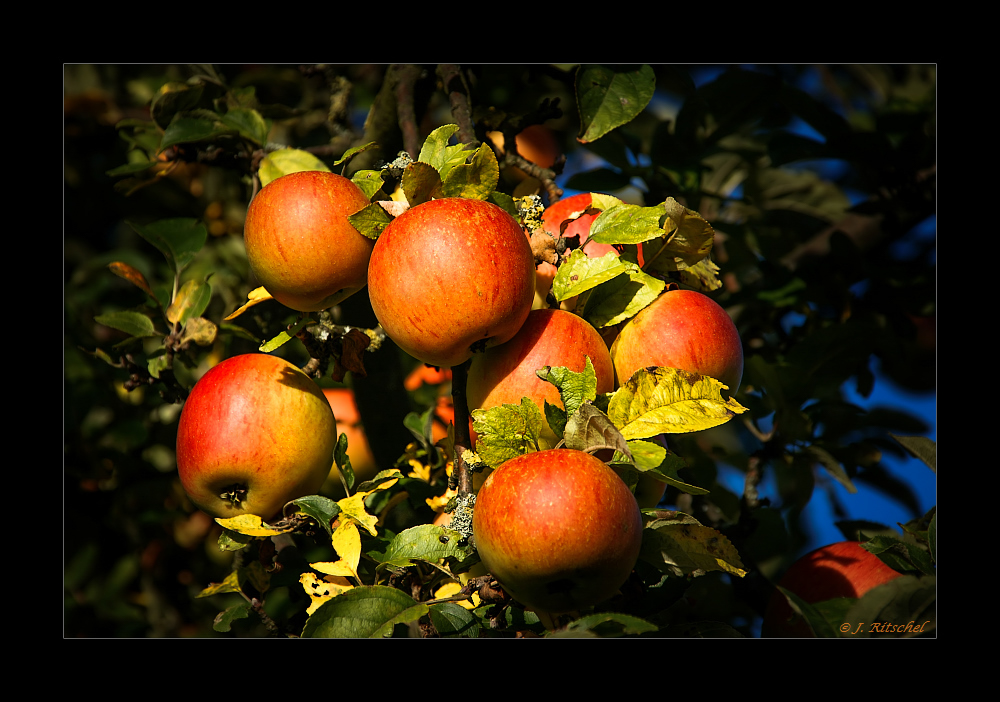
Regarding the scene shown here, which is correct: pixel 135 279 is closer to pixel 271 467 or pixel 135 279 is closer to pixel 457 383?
pixel 271 467

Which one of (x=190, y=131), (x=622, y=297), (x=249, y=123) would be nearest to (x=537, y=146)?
(x=249, y=123)

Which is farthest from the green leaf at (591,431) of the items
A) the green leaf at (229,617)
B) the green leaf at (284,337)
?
the green leaf at (229,617)

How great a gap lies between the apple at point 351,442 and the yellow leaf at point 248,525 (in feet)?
1.77

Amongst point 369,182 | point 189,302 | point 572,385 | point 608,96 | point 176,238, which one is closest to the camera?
point 572,385

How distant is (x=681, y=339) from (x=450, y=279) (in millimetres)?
340

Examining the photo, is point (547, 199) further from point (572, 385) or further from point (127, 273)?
point (127, 273)

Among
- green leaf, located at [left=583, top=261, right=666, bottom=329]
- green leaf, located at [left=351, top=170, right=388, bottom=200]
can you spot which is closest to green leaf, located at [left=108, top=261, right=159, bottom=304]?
green leaf, located at [left=351, top=170, right=388, bottom=200]

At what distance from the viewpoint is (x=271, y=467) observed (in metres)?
1.20

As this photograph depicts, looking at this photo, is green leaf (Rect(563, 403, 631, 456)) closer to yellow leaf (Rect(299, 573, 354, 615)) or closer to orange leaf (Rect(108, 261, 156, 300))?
yellow leaf (Rect(299, 573, 354, 615))

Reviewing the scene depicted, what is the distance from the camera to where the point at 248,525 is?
113 centimetres

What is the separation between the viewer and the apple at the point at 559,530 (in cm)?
81

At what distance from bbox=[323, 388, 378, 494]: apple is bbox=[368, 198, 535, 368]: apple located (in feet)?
2.54

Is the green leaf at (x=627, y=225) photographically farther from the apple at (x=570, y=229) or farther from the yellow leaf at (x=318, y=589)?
the yellow leaf at (x=318, y=589)
